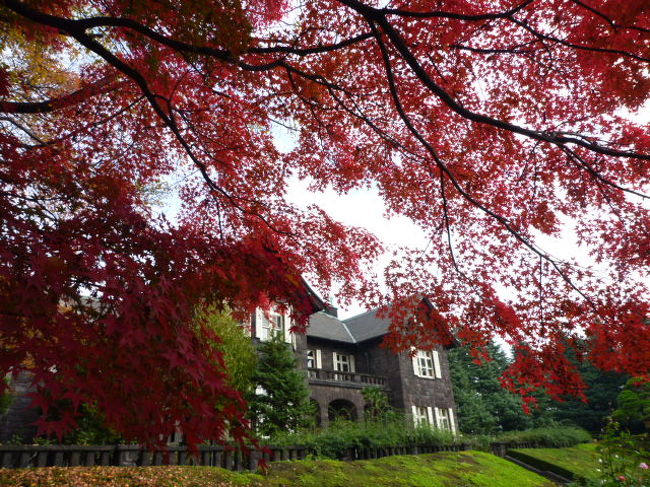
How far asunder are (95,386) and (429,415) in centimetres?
2234

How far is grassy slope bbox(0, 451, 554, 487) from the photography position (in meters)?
5.18

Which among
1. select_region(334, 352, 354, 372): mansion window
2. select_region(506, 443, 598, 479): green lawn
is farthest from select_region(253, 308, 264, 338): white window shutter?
select_region(506, 443, 598, 479): green lawn

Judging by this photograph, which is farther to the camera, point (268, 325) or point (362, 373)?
point (362, 373)

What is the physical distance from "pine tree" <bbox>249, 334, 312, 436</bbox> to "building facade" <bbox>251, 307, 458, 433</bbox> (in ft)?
9.29

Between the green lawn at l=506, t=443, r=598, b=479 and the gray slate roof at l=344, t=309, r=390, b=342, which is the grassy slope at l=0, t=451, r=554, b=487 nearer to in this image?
the green lawn at l=506, t=443, r=598, b=479

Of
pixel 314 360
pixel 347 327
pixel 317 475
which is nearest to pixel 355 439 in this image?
pixel 317 475

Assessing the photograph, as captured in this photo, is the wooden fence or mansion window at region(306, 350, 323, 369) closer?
the wooden fence

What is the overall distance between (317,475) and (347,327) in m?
20.2

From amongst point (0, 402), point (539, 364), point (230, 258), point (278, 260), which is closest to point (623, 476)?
point (539, 364)

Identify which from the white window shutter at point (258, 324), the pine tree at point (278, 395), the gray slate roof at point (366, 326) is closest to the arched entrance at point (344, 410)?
the gray slate roof at point (366, 326)

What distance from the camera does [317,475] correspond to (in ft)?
23.1

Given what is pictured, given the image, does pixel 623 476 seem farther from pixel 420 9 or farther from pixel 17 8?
pixel 17 8

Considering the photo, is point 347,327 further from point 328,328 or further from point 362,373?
point 362,373

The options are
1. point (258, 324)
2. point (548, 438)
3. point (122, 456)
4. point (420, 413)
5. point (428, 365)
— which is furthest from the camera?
point (428, 365)
